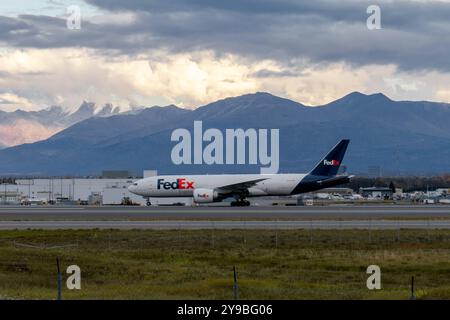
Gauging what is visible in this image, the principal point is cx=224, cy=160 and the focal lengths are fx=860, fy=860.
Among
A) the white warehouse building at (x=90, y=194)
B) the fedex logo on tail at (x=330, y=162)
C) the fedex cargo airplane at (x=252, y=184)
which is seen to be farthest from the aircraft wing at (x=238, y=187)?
the white warehouse building at (x=90, y=194)

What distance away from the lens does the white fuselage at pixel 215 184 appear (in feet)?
350

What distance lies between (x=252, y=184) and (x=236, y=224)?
37.0 m

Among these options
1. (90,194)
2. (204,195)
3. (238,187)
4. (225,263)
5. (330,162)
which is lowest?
(225,263)

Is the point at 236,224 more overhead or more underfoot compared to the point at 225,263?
more overhead

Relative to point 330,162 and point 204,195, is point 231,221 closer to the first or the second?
point 204,195

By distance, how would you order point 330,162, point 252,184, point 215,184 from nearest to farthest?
point 252,184
point 215,184
point 330,162

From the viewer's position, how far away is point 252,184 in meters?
106

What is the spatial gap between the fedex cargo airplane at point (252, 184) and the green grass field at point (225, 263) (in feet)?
148

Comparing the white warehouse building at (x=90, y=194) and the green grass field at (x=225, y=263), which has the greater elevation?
the white warehouse building at (x=90, y=194)

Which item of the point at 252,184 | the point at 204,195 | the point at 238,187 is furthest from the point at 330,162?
the point at 204,195

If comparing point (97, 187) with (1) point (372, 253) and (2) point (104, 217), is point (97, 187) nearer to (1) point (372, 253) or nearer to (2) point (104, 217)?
(2) point (104, 217)

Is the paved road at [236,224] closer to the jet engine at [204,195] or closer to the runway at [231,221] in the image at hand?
the runway at [231,221]

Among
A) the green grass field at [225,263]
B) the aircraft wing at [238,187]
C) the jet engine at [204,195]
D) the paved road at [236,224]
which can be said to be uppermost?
the aircraft wing at [238,187]
